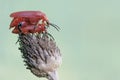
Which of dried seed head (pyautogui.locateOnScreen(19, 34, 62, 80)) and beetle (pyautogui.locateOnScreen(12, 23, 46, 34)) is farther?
beetle (pyautogui.locateOnScreen(12, 23, 46, 34))

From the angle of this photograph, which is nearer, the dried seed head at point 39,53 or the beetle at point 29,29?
the dried seed head at point 39,53

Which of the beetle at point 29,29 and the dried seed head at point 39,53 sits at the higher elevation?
the beetle at point 29,29

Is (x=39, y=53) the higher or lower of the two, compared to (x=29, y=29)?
lower

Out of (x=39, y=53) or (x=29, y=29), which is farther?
(x=29, y=29)

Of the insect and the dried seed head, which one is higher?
the insect
